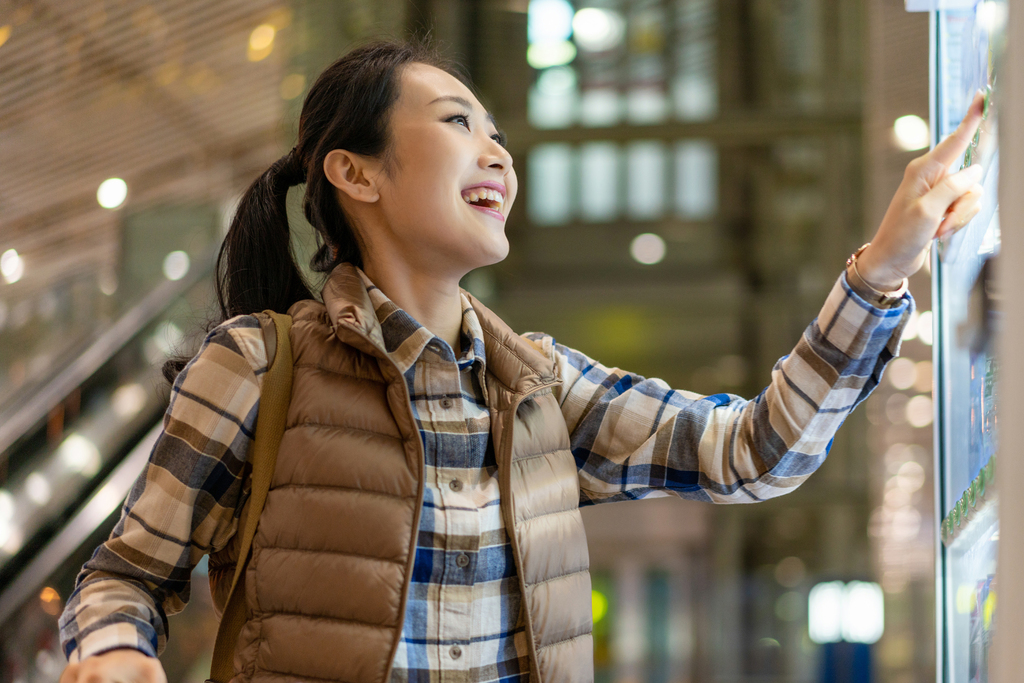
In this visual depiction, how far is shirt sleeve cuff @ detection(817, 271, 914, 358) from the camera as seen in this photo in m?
1.17


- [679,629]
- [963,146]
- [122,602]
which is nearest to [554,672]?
[122,602]

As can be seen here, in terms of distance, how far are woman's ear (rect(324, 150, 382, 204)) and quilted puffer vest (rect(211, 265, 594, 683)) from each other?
0.19 m

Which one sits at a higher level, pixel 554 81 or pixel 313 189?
pixel 554 81

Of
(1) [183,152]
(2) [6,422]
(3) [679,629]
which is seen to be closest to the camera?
(2) [6,422]

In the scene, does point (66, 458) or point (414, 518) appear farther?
point (66, 458)

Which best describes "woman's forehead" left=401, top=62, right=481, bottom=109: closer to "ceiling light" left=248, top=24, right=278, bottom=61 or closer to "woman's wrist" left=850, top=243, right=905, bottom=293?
"woman's wrist" left=850, top=243, right=905, bottom=293

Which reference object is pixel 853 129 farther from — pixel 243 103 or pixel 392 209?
pixel 392 209

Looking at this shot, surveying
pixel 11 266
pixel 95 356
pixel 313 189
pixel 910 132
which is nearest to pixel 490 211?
pixel 313 189

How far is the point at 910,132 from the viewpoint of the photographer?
5.51 m

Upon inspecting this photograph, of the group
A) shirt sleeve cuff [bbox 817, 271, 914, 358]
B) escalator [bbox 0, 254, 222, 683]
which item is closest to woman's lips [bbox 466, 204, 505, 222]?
shirt sleeve cuff [bbox 817, 271, 914, 358]

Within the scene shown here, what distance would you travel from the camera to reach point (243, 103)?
6.06 meters

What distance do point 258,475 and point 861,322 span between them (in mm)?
776

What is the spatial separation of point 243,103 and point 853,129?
12.6 ft

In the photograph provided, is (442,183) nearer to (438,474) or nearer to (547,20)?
(438,474)
